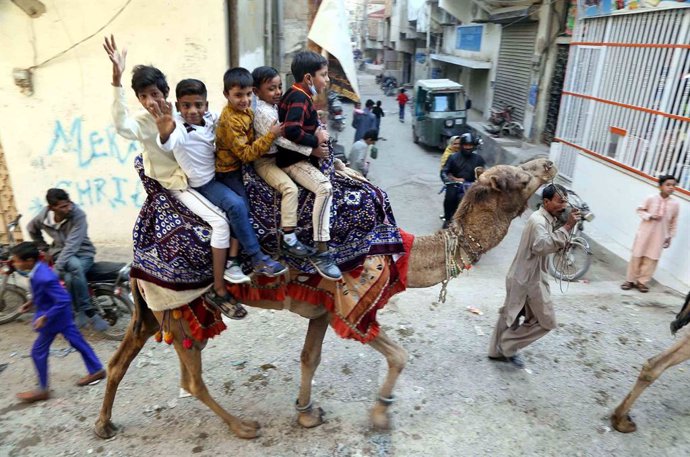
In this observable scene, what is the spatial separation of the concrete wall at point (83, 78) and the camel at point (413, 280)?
3.89 metres

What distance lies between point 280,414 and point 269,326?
1316mm

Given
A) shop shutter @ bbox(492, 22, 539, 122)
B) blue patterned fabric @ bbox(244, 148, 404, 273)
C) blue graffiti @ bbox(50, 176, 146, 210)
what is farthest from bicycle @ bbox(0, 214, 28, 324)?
shop shutter @ bbox(492, 22, 539, 122)

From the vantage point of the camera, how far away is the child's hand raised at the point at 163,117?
2.51 m

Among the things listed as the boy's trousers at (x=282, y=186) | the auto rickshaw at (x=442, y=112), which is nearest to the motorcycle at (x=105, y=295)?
the boy's trousers at (x=282, y=186)

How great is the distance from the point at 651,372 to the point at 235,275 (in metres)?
3.13

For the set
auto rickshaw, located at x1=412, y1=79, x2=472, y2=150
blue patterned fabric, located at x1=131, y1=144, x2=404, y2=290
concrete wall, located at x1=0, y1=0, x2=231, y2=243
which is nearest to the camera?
blue patterned fabric, located at x1=131, y1=144, x2=404, y2=290

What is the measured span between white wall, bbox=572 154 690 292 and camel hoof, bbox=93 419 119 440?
652 centimetres

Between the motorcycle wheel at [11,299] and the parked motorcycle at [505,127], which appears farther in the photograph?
the parked motorcycle at [505,127]

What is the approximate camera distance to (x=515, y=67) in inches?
657

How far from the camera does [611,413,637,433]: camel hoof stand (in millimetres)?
3568

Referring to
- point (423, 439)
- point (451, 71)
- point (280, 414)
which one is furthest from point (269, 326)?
point (451, 71)

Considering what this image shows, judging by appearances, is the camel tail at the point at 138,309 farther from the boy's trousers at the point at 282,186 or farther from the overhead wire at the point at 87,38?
the overhead wire at the point at 87,38

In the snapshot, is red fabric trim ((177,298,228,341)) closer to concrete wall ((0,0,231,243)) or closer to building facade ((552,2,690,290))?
concrete wall ((0,0,231,243))

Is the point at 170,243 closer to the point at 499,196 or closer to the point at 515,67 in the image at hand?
the point at 499,196
